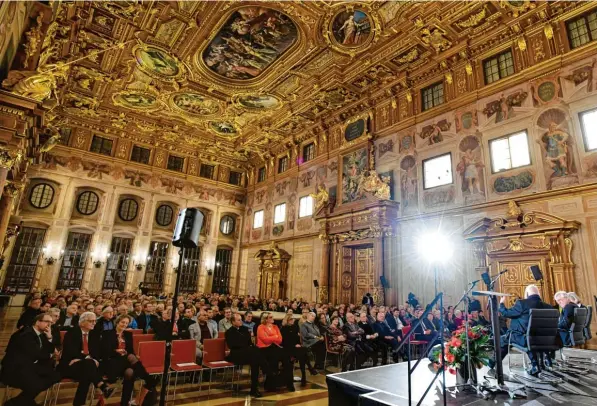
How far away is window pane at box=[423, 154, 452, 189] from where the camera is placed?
1095 cm

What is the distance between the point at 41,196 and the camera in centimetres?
1738

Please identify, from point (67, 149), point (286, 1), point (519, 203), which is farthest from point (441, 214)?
point (67, 149)

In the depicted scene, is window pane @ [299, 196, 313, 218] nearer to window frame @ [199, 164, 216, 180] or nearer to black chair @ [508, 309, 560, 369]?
window frame @ [199, 164, 216, 180]

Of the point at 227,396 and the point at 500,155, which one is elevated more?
the point at 500,155

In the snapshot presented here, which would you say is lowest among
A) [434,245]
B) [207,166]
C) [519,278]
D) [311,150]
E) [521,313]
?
[521,313]

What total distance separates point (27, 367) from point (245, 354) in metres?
3.03

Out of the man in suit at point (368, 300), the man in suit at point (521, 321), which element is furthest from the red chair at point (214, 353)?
the man in suit at point (368, 300)

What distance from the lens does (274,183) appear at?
2025 cm

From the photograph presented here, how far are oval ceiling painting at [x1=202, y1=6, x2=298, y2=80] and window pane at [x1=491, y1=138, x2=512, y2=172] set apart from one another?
310 inches

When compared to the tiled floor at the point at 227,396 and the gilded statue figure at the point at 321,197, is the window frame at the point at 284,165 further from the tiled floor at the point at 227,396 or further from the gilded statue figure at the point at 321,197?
the tiled floor at the point at 227,396

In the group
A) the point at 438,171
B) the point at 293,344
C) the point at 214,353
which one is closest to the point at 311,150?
the point at 438,171

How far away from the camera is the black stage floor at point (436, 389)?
11.6 feet

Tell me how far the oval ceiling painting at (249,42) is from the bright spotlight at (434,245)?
28.6 feet

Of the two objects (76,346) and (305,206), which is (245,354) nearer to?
(76,346)
